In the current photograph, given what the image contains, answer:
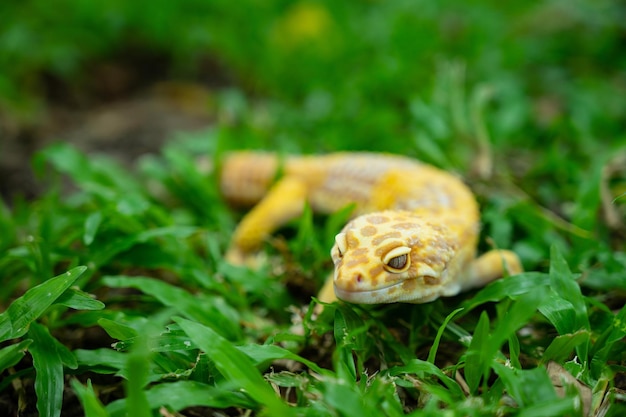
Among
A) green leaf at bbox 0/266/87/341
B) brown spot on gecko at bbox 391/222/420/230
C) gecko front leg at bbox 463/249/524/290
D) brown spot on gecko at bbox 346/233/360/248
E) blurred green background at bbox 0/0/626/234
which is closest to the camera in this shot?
green leaf at bbox 0/266/87/341

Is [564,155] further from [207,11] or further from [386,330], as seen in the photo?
[207,11]

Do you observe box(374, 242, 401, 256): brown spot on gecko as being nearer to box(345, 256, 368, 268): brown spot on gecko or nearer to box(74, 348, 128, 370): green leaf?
box(345, 256, 368, 268): brown spot on gecko

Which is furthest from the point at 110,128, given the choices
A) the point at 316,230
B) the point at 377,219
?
the point at 377,219

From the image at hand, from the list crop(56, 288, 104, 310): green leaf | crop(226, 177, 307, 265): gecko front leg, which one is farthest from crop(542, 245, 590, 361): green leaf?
crop(56, 288, 104, 310): green leaf

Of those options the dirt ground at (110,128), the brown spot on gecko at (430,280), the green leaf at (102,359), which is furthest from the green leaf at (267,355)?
the dirt ground at (110,128)

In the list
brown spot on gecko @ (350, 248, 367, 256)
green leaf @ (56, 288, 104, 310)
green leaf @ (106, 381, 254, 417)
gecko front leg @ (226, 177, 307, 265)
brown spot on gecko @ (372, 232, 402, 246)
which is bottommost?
gecko front leg @ (226, 177, 307, 265)

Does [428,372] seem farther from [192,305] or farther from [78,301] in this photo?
[78,301]

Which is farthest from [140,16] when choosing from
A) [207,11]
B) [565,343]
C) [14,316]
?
[565,343]

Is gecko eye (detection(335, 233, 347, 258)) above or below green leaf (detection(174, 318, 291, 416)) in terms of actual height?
above
